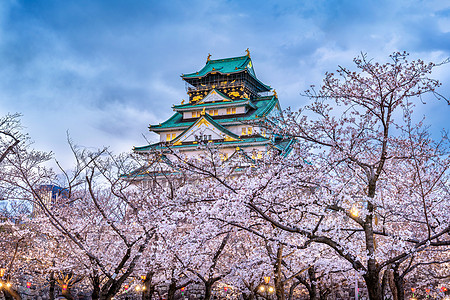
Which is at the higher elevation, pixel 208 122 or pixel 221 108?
pixel 221 108

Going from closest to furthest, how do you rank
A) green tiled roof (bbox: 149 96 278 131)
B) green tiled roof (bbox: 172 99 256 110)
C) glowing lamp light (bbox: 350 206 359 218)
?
glowing lamp light (bbox: 350 206 359 218) → green tiled roof (bbox: 149 96 278 131) → green tiled roof (bbox: 172 99 256 110)

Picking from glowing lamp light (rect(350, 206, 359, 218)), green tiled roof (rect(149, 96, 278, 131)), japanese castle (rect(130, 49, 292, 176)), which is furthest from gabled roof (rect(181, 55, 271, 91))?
glowing lamp light (rect(350, 206, 359, 218))

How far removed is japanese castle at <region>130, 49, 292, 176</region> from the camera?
134 ft

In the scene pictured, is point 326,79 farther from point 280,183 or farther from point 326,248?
point 326,248

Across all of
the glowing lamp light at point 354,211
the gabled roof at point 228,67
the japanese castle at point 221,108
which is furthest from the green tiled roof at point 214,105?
the glowing lamp light at point 354,211

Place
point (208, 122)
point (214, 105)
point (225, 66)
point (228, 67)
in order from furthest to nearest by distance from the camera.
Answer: point (225, 66) < point (228, 67) < point (214, 105) < point (208, 122)

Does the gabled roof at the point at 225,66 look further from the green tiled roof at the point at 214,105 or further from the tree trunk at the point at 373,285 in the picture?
the tree trunk at the point at 373,285

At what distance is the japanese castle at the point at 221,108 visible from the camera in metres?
40.8

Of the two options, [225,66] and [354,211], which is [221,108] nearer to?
[225,66]

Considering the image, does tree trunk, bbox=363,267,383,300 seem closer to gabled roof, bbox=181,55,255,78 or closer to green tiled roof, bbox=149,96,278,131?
green tiled roof, bbox=149,96,278,131

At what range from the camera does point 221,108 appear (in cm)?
4572

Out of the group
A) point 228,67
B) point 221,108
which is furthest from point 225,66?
point 221,108

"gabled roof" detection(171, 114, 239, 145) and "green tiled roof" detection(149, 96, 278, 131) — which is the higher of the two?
"green tiled roof" detection(149, 96, 278, 131)

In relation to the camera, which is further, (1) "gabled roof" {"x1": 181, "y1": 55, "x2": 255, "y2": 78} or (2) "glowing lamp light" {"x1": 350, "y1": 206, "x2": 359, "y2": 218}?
(1) "gabled roof" {"x1": 181, "y1": 55, "x2": 255, "y2": 78}
